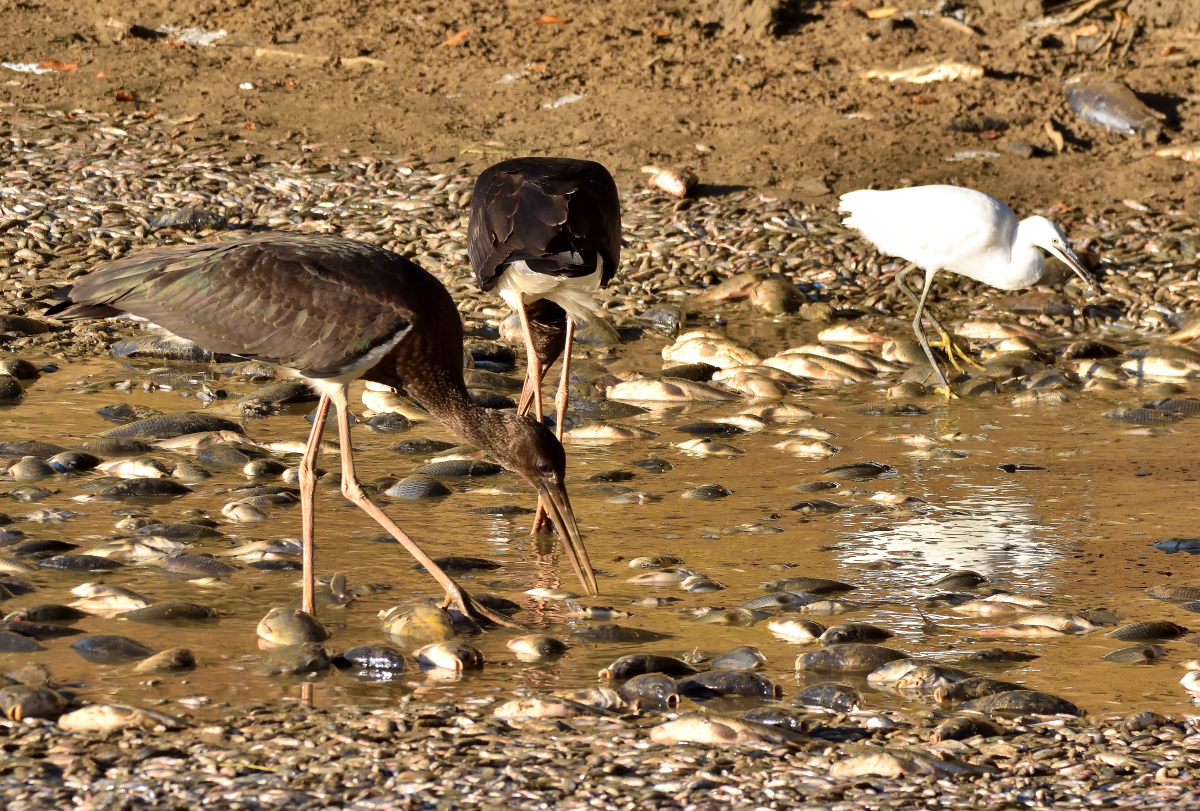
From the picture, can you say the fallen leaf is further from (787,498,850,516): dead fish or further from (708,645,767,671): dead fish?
(708,645,767,671): dead fish

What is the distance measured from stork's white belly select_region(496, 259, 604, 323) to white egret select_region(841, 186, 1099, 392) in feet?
10.7

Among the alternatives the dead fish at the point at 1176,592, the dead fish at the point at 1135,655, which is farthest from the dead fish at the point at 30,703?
the dead fish at the point at 1176,592

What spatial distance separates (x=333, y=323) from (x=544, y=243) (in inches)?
50.3

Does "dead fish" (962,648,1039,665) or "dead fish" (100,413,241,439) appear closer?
"dead fish" (962,648,1039,665)

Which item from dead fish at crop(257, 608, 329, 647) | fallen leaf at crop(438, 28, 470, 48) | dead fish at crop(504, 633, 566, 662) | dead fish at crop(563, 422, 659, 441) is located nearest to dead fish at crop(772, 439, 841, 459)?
dead fish at crop(563, 422, 659, 441)

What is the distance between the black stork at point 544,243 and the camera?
19.3 feet

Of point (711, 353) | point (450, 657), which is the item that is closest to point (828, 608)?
point (450, 657)

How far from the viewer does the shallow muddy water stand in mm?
4242

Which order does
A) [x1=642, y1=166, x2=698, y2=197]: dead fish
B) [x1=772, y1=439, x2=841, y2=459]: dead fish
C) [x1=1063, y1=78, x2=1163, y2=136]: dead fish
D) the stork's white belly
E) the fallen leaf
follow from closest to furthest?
the stork's white belly, [x1=772, y1=439, x2=841, y2=459]: dead fish, [x1=642, y1=166, x2=698, y2=197]: dead fish, [x1=1063, y1=78, x2=1163, y2=136]: dead fish, the fallen leaf

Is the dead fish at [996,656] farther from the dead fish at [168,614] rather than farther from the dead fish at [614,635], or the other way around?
the dead fish at [168,614]

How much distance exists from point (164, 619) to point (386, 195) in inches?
259

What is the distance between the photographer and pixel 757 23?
13.2 metres

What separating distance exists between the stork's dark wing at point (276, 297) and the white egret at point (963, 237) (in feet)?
Result: 15.9

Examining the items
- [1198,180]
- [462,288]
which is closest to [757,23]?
[1198,180]
